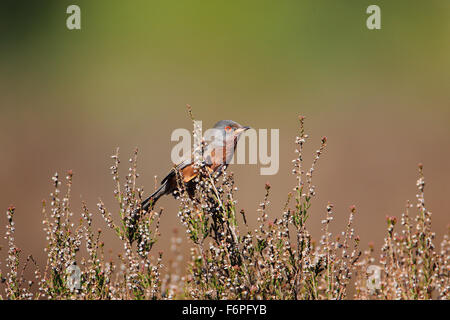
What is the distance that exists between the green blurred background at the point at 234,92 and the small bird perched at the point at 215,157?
389 cm

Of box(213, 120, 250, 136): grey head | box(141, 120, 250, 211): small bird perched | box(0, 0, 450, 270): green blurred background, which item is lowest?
box(141, 120, 250, 211): small bird perched

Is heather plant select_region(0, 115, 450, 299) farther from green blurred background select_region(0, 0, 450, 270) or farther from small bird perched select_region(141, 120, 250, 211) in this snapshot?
green blurred background select_region(0, 0, 450, 270)

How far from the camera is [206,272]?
11.2 feet

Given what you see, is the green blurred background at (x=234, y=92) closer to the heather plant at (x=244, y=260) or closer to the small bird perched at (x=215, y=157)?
the small bird perched at (x=215, y=157)

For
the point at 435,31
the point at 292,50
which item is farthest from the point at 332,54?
the point at 435,31

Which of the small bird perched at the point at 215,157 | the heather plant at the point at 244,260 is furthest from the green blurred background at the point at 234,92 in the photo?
the heather plant at the point at 244,260

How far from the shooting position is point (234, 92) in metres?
14.8

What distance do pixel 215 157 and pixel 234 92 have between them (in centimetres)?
1039

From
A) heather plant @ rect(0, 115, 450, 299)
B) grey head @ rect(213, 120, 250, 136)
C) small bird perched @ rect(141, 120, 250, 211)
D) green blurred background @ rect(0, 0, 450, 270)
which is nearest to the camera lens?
heather plant @ rect(0, 115, 450, 299)

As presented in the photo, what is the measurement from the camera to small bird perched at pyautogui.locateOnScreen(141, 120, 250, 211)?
15.1ft

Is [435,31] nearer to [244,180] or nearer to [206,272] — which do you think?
[244,180]

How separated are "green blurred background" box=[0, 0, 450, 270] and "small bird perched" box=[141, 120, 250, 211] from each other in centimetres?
389

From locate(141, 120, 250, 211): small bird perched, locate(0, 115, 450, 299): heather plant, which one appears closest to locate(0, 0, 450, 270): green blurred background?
locate(141, 120, 250, 211): small bird perched

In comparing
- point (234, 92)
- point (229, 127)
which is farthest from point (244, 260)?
point (234, 92)
